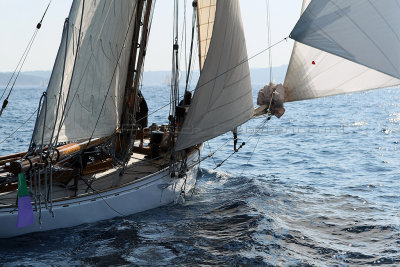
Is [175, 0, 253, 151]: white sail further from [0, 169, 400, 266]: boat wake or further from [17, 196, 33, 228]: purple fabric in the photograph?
[17, 196, 33, 228]: purple fabric

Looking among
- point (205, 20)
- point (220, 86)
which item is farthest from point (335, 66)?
point (205, 20)

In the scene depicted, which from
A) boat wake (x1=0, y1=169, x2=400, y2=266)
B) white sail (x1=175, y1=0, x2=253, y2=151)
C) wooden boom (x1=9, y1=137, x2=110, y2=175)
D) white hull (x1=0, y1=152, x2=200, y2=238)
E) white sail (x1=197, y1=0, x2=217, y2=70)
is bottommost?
boat wake (x1=0, y1=169, x2=400, y2=266)

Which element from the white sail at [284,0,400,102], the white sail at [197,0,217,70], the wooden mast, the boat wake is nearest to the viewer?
the white sail at [284,0,400,102]

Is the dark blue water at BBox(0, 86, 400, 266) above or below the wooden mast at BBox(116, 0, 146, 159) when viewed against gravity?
below

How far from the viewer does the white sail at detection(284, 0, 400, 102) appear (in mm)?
9375

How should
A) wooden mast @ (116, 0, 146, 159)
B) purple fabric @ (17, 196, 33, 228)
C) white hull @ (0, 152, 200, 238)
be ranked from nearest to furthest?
purple fabric @ (17, 196, 33, 228) < white hull @ (0, 152, 200, 238) < wooden mast @ (116, 0, 146, 159)

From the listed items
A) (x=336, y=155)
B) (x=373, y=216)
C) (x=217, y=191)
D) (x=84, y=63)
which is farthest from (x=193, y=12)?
(x=336, y=155)

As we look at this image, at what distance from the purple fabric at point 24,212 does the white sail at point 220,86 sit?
3.37m

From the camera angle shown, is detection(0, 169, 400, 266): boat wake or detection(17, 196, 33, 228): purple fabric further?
detection(0, 169, 400, 266): boat wake

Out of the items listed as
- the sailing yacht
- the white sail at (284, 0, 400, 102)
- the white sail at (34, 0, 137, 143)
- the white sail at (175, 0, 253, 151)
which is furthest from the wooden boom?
the white sail at (284, 0, 400, 102)

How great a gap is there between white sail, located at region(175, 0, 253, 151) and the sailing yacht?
0.07 feet

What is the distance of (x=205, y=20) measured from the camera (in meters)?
14.8

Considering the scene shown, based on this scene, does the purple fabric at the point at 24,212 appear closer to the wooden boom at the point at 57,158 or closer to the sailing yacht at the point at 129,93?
the sailing yacht at the point at 129,93

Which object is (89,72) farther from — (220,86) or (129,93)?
(220,86)
